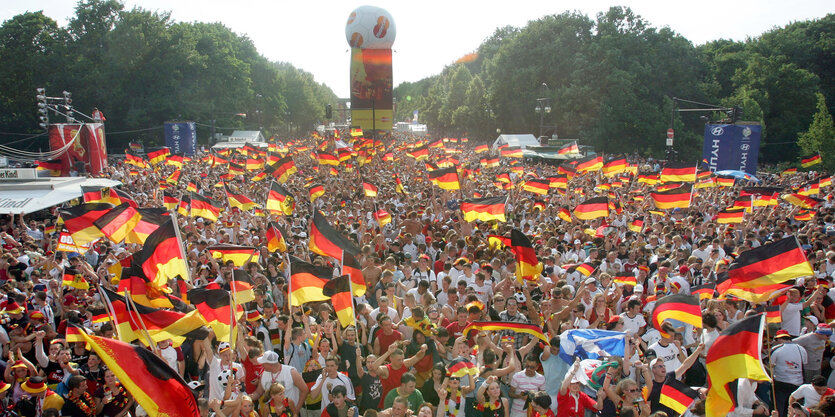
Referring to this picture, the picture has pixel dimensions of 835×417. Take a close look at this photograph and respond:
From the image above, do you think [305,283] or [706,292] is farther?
[706,292]

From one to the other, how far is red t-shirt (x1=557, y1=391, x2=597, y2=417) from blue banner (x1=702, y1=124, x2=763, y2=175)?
92.4 feet

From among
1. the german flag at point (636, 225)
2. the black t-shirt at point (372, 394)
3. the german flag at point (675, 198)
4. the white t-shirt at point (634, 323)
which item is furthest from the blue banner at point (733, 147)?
the black t-shirt at point (372, 394)

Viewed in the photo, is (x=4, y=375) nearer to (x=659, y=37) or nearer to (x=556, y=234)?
(x=556, y=234)

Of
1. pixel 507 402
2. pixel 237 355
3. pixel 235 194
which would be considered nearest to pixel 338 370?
pixel 237 355

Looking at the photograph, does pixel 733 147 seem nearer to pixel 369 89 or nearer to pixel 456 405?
pixel 456 405

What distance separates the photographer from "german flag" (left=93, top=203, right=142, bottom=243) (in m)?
9.87

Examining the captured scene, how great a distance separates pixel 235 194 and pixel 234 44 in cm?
6551

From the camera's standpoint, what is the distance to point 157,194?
68.7 feet

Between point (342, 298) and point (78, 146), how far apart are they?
28673 millimetres

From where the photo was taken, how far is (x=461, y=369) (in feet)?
20.1

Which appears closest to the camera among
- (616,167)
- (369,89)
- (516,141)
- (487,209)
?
(487,209)

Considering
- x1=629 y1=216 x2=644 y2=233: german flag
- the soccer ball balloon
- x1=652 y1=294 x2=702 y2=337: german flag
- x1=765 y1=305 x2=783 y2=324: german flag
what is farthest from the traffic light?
the soccer ball balloon

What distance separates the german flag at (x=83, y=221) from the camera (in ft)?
32.9

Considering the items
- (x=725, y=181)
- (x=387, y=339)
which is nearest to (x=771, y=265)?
(x=387, y=339)
